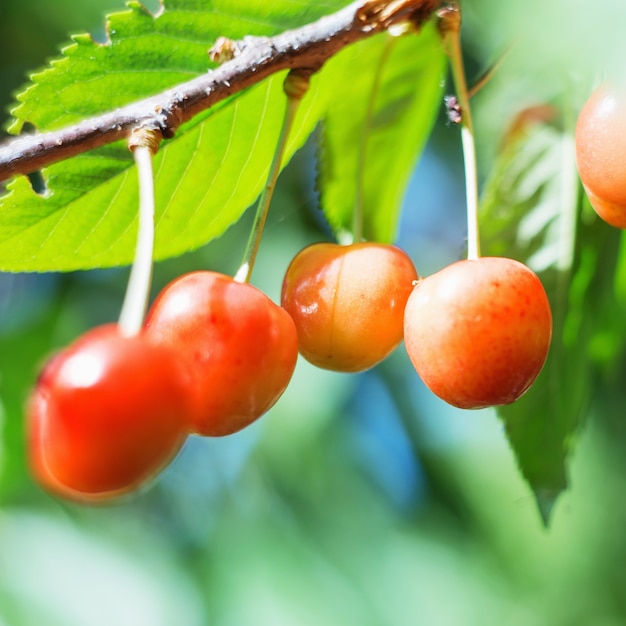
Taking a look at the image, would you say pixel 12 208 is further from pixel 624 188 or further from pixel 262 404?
pixel 624 188

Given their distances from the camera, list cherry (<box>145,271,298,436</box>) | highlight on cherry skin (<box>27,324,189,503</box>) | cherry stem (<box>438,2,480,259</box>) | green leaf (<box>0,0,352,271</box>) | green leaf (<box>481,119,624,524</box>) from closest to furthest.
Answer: highlight on cherry skin (<box>27,324,189,503</box>)
cherry (<box>145,271,298,436</box>)
cherry stem (<box>438,2,480,259</box>)
green leaf (<box>0,0,352,271</box>)
green leaf (<box>481,119,624,524</box>)

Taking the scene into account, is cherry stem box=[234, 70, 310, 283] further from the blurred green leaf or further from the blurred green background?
the blurred green background

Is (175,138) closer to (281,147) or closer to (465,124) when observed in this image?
(281,147)

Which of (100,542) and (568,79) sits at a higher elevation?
(568,79)

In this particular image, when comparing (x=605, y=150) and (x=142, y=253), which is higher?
(x=142, y=253)

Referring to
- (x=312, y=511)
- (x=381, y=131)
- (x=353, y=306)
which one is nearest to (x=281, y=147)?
(x=353, y=306)

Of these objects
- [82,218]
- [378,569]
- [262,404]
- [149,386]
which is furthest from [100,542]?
[149,386]

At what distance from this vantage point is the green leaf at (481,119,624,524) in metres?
1.44

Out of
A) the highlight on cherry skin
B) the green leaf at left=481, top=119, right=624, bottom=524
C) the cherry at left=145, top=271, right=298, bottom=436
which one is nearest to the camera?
the highlight on cherry skin

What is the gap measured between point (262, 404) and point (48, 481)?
264mm

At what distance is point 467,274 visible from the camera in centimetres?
97

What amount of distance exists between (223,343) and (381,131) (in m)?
0.83

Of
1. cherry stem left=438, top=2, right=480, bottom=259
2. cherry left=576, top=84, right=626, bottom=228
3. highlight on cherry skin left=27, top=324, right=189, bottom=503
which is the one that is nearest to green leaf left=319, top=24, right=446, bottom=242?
cherry stem left=438, top=2, right=480, bottom=259

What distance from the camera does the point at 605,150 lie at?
100 cm
